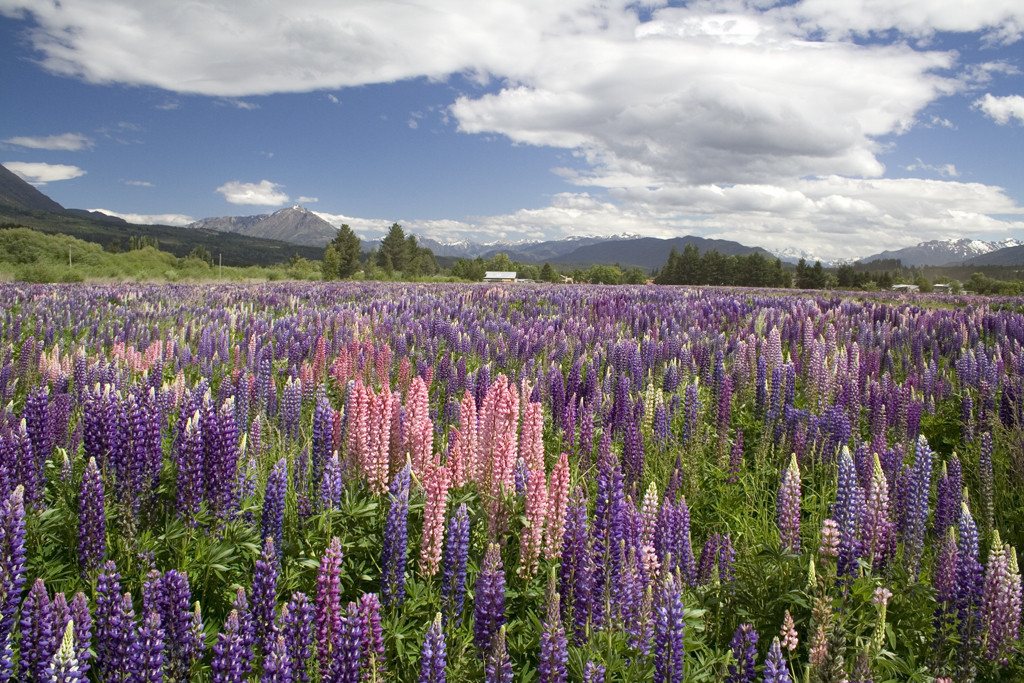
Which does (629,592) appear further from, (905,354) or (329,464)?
(905,354)

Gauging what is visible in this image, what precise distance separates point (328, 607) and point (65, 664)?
758 mm

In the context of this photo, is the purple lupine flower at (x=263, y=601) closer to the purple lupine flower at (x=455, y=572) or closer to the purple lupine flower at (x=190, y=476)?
the purple lupine flower at (x=455, y=572)

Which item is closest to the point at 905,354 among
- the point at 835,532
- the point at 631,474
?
the point at 631,474

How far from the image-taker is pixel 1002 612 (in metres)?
2.43

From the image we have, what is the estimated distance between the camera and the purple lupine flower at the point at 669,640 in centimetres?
211

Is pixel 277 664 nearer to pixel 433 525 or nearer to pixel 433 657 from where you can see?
pixel 433 657

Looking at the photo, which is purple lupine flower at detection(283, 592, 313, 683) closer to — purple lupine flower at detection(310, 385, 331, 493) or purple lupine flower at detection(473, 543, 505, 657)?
purple lupine flower at detection(473, 543, 505, 657)

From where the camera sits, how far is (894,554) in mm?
3133

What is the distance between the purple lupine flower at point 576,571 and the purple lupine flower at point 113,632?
1657 mm

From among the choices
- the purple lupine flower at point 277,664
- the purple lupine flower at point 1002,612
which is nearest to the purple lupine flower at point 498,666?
the purple lupine flower at point 277,664

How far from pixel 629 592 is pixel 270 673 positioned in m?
1.37

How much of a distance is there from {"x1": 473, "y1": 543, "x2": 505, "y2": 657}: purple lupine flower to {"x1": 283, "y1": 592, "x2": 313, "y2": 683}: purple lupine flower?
63 cm

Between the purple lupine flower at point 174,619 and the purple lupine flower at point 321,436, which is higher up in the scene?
the purple lupine flower at point 321,436

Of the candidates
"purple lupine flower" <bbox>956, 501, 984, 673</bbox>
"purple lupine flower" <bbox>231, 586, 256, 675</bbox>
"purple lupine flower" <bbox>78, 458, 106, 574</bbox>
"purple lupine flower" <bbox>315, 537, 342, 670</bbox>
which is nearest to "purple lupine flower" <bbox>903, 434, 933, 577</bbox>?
"purple lupine flower" <bbox>956, 501, 984, 673</bbox>
